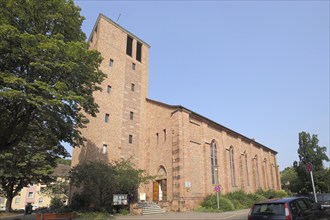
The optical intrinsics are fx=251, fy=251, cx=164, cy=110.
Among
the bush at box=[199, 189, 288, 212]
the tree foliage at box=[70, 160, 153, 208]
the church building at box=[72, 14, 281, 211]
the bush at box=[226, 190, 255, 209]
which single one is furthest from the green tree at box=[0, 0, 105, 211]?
the bush at box=[226, 190, 255, 209]

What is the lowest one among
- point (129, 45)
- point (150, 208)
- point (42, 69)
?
point (150, 208)

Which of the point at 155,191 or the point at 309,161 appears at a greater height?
the point at 309,161

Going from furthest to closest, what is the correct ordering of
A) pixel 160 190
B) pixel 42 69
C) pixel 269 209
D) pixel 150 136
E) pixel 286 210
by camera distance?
pixel 150 136 → pixel 160 190 → pixel 42 69 → pixel 269 209 → pixel 286 210

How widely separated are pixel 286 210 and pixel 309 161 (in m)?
38.3

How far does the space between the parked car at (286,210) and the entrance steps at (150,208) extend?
52.9 feet

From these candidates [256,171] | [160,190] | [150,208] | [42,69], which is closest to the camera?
[42,69]

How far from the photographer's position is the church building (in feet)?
85.7

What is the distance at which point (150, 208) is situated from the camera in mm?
23859

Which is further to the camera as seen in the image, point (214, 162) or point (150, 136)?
point (214, 162)

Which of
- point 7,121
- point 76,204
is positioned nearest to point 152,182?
point 76,204

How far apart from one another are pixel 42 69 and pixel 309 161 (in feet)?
136

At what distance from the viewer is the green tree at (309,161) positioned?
130 feet

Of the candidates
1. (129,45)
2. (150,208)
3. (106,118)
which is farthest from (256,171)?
(129,45)

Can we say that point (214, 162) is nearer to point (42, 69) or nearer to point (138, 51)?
point (138, 51)
